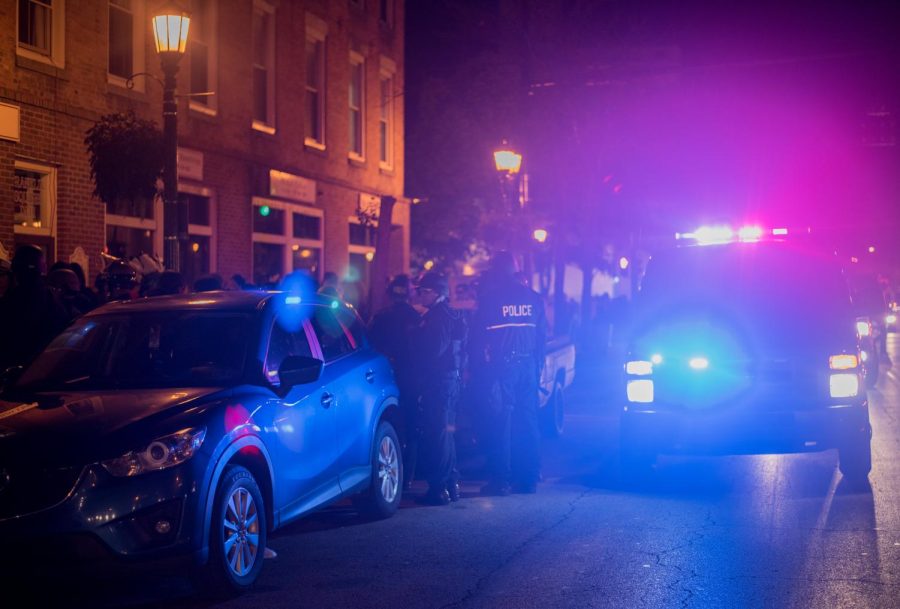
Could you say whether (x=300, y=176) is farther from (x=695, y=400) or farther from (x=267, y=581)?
(x=267, y=581)

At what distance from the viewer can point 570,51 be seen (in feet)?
84.4

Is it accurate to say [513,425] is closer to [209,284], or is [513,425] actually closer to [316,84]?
[209,284]

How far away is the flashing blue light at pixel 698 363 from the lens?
33.5ft

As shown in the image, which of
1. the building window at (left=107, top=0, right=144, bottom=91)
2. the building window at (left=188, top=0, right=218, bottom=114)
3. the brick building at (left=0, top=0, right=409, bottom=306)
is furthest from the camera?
the building window at (left=188, top=0, right=218, bottom=114)

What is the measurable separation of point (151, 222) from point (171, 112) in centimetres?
665

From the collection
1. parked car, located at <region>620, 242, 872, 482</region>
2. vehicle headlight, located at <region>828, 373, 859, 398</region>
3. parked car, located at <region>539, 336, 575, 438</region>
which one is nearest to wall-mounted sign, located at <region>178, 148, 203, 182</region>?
parked car, located at <region>539, 336, 575, 438</region>

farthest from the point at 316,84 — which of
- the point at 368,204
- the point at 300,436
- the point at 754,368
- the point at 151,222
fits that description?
the point at 300,436

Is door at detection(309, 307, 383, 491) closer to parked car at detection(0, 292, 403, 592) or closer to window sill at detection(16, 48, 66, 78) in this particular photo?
parked car at detection(0, 292, 403, 592)

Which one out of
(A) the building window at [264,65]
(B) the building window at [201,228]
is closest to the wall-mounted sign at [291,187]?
(A) the building window at [264,65]

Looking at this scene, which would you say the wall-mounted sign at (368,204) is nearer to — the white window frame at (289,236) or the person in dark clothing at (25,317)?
the white window frame at (289,236)

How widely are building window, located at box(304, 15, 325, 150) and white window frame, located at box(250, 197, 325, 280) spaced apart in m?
1.49

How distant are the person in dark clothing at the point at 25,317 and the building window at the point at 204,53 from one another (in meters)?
11.3

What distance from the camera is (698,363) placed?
10234mm

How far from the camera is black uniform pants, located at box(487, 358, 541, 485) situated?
1052 centimetres
